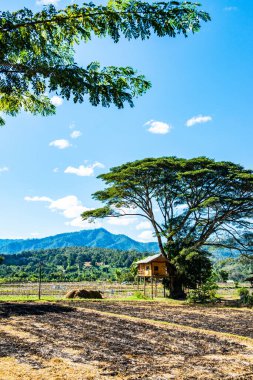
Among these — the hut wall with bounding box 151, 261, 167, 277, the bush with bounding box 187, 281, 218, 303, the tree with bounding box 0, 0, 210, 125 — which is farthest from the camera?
the hut wall with bounding box 151, 261, 167, 277

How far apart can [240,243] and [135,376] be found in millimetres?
26038

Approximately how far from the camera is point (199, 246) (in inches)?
1213

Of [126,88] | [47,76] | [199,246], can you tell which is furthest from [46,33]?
[199,246]

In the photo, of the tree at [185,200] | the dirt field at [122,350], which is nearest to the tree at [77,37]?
the dirt field at [122,350]

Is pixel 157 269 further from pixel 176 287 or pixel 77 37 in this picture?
pixel 77 37

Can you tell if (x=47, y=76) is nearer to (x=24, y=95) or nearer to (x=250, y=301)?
(x=24, y=95)

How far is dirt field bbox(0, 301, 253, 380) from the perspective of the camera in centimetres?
691

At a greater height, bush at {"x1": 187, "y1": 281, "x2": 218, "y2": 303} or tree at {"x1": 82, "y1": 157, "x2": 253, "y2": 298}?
tree at {"x1": 82, "y1": 157, "x2": 253, "y2": 298}

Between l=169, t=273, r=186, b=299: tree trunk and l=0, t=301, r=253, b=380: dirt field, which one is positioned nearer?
l=0, t=301, r=253, b=380: dirt field

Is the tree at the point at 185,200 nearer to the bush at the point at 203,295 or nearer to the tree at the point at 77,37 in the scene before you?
the bush at the point at 203,295

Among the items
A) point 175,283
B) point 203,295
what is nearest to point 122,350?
point 203,295

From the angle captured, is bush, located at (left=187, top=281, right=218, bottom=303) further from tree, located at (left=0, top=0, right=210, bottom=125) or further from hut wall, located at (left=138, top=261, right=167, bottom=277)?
tree, located at (left=0, top=0, right=210, bottom=125)

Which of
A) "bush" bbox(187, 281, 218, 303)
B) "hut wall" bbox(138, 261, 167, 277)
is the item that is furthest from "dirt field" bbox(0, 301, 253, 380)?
"hut wall" bbox(138, 261, 167, 277)

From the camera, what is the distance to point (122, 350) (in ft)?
29.5
